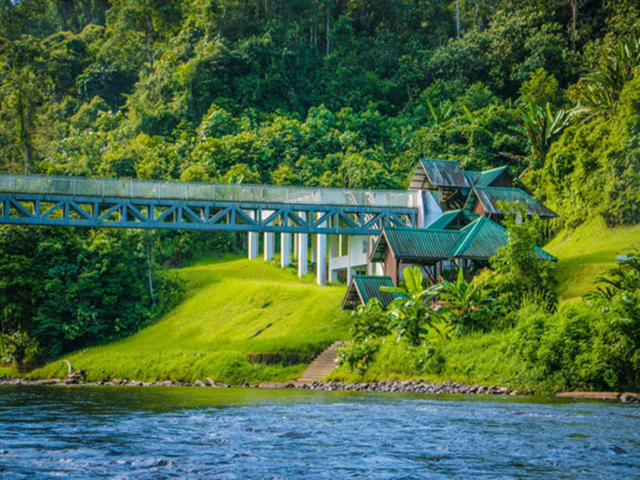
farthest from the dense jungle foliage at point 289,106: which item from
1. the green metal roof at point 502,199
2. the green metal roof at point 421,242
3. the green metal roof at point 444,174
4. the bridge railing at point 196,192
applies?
the green metal roof at point 421,242

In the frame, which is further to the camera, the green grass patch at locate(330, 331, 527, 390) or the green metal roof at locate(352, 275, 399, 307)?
the green metal roof at locate(352, 275, 399, 307)

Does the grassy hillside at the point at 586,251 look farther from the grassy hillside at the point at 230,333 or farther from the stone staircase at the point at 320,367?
the grassy hillside at the point at 230,333

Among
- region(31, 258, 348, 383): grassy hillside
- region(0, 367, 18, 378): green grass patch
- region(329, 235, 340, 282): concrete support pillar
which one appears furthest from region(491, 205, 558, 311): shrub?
region(0, 367, 18, 378): green grass patch

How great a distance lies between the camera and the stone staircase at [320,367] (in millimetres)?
39219

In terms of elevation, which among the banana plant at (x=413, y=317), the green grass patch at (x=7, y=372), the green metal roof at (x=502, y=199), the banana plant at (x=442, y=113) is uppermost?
the banana plant at (x=442, y=113)

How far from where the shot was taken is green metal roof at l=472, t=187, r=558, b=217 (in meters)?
48.5

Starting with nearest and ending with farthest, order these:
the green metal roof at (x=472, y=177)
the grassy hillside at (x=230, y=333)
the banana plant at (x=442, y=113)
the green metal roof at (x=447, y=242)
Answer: the green metal roof at (x=447, y=242) → the grassy hillside at (x=230, y=333) → the green metal roof at (x=472, y=177) → the banana plant at (x=442, y=113)

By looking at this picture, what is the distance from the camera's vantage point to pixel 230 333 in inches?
1970

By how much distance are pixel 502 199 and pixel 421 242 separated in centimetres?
835

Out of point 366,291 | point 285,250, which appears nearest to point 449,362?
point 366,291

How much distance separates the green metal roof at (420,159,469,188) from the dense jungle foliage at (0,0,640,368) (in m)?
6.15

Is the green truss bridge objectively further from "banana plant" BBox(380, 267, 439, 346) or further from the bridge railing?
"banana plant" BBox(380, 267, 439, 346)

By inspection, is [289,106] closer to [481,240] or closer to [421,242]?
[421,242]

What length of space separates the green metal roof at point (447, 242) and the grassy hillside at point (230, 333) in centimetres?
564
